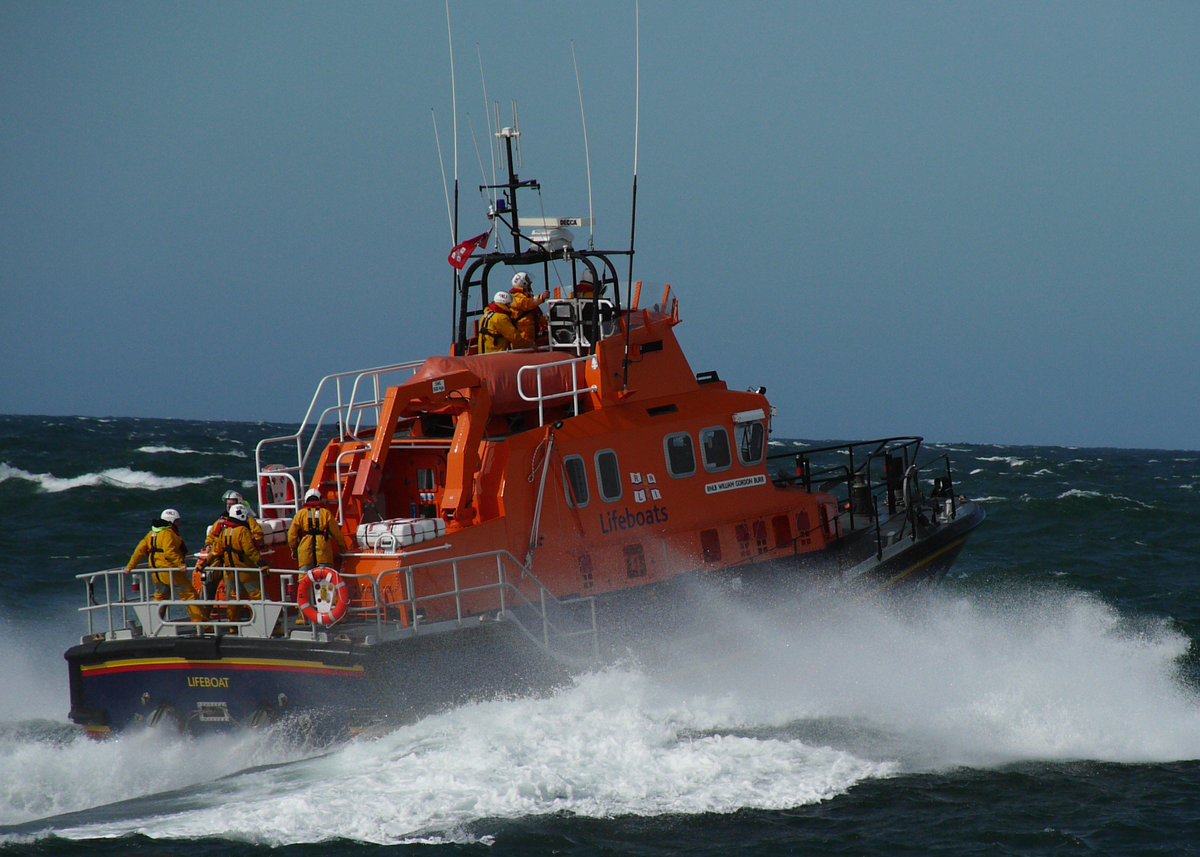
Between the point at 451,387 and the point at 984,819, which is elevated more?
the point at 451,387

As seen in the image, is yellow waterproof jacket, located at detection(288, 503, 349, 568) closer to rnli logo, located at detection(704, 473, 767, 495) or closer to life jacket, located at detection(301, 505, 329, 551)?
life jacket, located at detection(301, 505, 329, 551)

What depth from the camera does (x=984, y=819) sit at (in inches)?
351

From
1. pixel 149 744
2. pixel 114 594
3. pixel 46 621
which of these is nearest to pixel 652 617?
pixel 149 744

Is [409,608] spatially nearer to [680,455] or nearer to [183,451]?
[680,455]

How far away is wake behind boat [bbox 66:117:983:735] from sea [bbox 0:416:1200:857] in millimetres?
344

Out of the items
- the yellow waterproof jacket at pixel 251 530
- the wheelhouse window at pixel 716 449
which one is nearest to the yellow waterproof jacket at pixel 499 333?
the wheelhouse window at pixel 716 449

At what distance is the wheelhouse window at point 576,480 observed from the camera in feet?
36.8

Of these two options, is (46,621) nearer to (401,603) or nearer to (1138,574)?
(401,603)

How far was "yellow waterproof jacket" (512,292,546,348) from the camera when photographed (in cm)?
1229

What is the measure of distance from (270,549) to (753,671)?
14.3 feet

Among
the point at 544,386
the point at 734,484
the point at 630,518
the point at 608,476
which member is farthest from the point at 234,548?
the point at 734,484

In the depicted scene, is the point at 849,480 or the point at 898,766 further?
the point at 849,480

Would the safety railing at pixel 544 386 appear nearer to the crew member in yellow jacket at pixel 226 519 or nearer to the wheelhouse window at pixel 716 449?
the wheelhouse window at pixel 716 449

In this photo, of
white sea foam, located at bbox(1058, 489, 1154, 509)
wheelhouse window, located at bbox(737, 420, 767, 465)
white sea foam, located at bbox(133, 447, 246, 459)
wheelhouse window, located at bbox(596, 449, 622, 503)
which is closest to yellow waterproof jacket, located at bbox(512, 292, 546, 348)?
wheelhouse window, located at bbox(596, 449, 622, 503)
